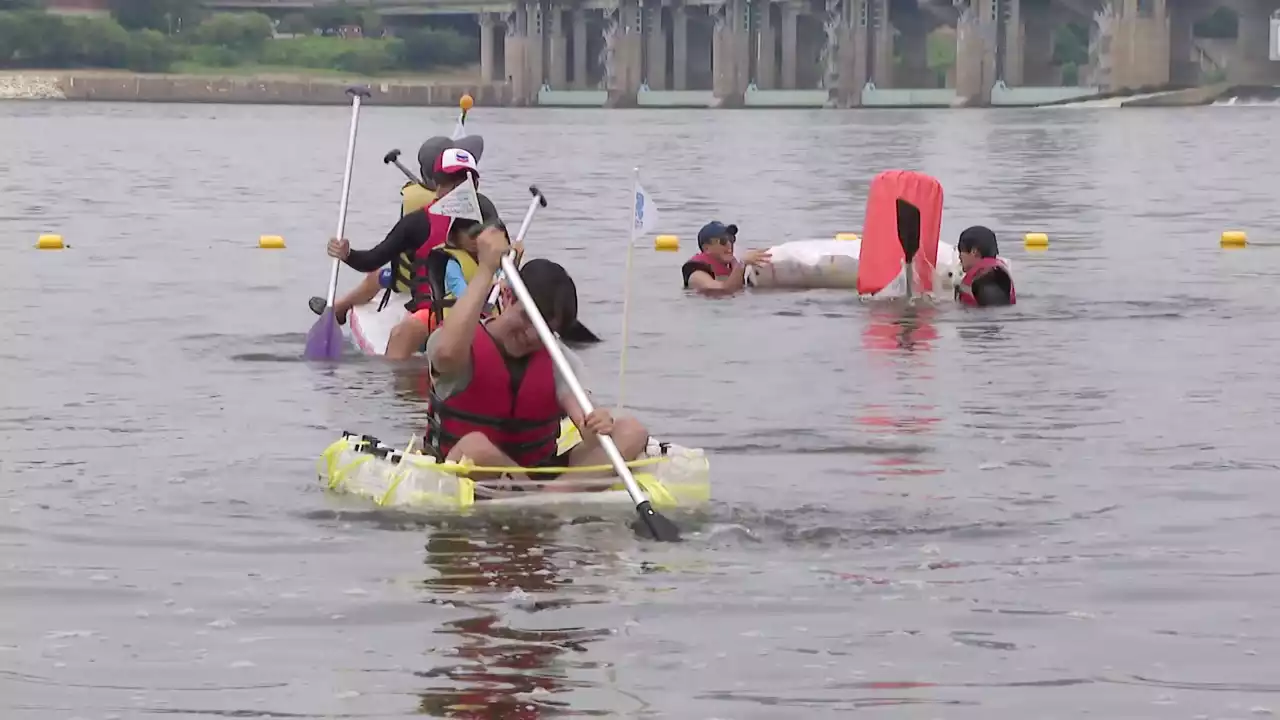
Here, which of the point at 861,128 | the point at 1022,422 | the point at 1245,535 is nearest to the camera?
the point at 1245,535

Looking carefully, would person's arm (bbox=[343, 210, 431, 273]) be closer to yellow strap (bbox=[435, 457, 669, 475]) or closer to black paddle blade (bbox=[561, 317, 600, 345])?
black paddle blade (bbox=[561, 317, 600, 345])

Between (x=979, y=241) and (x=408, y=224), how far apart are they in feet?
22.4

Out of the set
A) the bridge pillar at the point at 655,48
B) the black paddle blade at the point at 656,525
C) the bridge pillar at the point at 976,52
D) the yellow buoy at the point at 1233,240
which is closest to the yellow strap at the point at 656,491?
the black paddle blade at the point at 656,525

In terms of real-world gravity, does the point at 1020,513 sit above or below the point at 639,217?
below

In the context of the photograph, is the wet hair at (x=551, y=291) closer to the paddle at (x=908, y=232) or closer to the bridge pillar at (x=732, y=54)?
the paddle at (x=908, y=232)

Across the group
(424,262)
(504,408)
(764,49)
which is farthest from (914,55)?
(504,408)

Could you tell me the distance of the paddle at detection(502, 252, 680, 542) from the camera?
10945 millimetres

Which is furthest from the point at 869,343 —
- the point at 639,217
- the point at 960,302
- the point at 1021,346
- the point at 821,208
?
the point at 821,208

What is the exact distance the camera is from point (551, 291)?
11.1m

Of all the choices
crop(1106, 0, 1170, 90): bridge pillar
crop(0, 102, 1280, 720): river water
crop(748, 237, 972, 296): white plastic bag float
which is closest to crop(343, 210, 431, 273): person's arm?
crop(0, 102, 1280, 720): river water

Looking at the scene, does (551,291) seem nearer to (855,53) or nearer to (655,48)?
(855,53)

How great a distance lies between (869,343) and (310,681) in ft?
38.3

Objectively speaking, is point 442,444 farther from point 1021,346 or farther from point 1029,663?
point 1021,346

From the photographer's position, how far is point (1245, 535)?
11.5 metres
